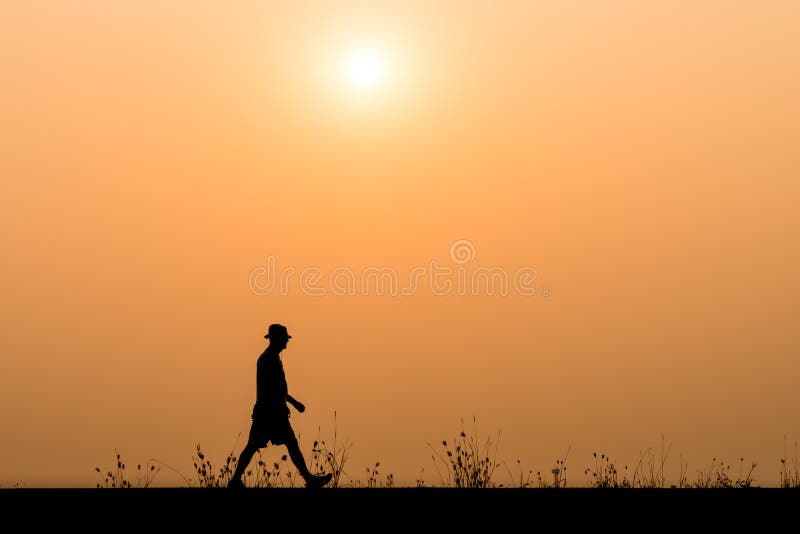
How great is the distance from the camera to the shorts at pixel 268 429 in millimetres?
15172

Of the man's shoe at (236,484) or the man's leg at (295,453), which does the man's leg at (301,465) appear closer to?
the man's leg at (295,453)

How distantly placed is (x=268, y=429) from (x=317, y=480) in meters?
0.84

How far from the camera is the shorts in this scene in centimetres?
1517
